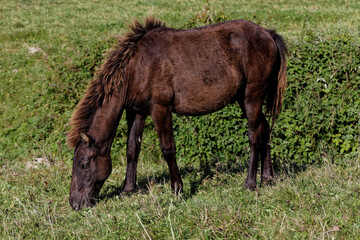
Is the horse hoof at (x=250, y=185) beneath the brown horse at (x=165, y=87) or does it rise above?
beneath

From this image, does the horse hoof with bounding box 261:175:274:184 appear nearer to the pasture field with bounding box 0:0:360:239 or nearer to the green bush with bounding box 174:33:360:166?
the pasture field with bounding box 0:0:360:239

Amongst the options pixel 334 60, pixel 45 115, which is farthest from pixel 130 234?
pixel 45 115

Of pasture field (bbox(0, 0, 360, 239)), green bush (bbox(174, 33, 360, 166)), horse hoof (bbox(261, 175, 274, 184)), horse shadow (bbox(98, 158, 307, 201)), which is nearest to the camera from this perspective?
pasture field (bbox(0, 0, 360, 239))

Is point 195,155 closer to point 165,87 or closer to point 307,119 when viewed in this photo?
point 307,119

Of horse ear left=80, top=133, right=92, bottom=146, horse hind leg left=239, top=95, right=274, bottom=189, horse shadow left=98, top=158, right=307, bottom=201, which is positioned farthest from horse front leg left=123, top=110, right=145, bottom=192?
horse hind leg left=239, top=95, right=274, bottom=189

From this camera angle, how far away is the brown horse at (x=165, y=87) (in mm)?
5188

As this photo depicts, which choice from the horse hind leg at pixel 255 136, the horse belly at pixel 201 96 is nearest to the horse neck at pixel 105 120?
the horse belly at pixel 201 96

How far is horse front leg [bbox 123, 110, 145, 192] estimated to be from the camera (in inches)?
231

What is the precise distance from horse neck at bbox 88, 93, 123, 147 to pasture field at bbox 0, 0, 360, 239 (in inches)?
32.7

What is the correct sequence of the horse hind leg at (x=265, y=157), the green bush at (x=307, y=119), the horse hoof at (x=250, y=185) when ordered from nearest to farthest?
1. the horse hoof at (x=250, y=185)
2. the horse hind leg at (x=265, y=157)
3. the green bush at (x=307, y=119)

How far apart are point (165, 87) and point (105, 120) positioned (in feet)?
2.91

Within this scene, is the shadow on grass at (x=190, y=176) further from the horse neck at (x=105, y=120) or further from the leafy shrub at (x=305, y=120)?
the horse neck at (x=105, y=120)

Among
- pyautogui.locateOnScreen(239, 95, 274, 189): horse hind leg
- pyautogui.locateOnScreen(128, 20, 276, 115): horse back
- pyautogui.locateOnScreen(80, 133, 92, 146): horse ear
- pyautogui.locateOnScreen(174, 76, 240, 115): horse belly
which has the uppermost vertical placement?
pyautogui.locateOnScreen(128, 20, 276, 115): horse back

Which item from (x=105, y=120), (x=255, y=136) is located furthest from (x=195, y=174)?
(x=105, y=120)
